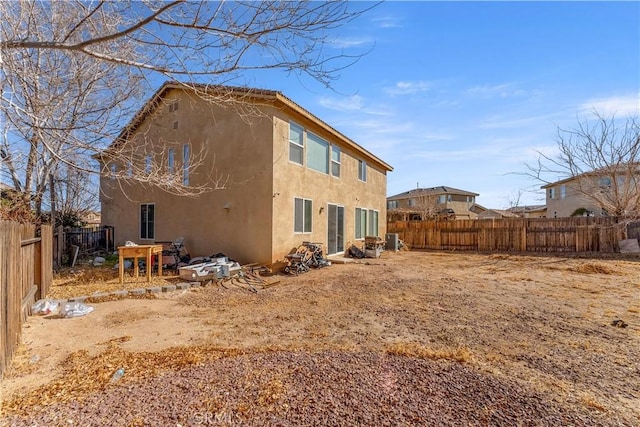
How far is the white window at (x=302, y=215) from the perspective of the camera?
1066 cm

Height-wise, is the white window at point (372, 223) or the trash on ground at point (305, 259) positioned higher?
the white window at point (372, 223)

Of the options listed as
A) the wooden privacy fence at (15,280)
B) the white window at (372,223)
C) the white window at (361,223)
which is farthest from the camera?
the white window at (372,223)

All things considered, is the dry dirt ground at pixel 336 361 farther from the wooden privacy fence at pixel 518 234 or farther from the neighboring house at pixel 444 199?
the neighboring house at pixel 444 199

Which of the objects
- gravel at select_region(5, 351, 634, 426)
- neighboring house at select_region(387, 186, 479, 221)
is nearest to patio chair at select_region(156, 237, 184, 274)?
gravel at select_region(5, 351, 634, 426)

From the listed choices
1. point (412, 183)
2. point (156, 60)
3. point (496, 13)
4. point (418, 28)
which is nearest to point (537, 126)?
point (496, 13)

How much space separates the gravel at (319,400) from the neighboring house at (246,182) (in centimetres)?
612

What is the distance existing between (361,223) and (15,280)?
43.1ft

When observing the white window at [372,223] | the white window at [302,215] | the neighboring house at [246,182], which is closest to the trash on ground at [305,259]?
the neighboring house at [246,182]

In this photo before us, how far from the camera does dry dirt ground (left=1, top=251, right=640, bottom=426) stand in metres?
2.59

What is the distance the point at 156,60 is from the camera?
4.01 meters

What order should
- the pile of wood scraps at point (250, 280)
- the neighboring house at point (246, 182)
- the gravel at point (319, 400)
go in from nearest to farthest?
1. the gravel at point (319, 400)
2. the pile of wood scraps at point (250, 280)
3. the neighboring house at point (246, 182)

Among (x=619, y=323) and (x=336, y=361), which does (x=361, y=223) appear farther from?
(x=336, y=361)

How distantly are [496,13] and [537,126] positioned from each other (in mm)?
9424

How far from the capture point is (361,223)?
15.8 meters
